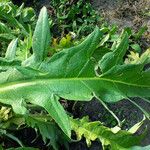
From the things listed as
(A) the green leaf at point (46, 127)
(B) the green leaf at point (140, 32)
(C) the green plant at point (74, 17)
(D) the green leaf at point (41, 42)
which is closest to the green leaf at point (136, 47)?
(B) the green leaf at point (140, 32)

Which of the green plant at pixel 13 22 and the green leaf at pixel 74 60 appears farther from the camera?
the green plant at pixel 13 22

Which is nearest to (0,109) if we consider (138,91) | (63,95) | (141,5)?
(63,95)

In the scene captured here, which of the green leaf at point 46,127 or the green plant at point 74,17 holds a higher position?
the green plant at point 74,17

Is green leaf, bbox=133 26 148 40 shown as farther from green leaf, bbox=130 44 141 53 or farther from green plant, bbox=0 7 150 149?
green plant, bbox=0 7 150 149

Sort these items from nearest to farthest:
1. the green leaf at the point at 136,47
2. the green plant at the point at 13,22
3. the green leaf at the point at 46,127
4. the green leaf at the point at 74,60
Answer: the green leaf at the point at 74,60
the green leaf at the point at 46,127
the green plant at the point at 13,22
the green leaf at the point at 136,47

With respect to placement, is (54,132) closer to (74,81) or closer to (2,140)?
(2,140)

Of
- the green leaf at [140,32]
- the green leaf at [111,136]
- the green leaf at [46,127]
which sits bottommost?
the green leaf at [46,127]

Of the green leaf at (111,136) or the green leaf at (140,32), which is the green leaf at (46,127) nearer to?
the green leaf at (111,136)

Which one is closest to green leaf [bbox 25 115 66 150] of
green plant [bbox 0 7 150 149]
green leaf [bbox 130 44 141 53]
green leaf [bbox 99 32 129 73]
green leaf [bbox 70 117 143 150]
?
green leaf [bbox 70 117 143 150]

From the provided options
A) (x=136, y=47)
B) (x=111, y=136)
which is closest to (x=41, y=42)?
(x=111, y=136)
